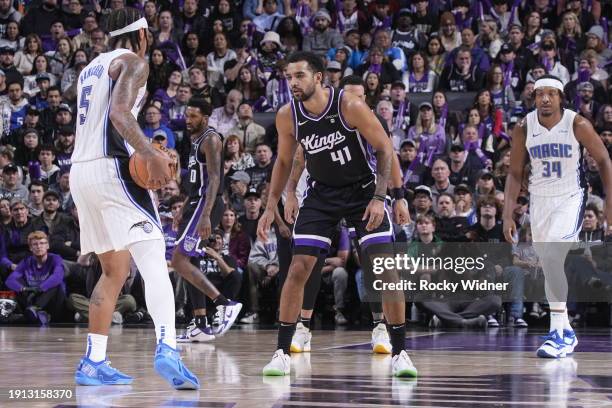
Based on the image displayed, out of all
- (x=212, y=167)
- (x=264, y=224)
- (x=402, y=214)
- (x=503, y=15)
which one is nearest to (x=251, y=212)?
(x=212, y=167)

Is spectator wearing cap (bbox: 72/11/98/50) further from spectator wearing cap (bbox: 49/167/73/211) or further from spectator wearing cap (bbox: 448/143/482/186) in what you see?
spectator wearing cap (bbox: 448/143/482/186)

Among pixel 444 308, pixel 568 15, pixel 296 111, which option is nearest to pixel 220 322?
pixel 444 308

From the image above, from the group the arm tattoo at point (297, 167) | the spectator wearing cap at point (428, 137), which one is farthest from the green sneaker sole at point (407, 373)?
the spectator wearing cap at point (428, 137)

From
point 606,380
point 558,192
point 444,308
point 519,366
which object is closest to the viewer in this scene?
point 606,380

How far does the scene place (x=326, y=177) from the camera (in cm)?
672

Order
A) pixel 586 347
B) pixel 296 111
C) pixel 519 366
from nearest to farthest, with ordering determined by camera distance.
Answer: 1. pixel 296 111
2. pixel 519 366
3. pixel 586 347

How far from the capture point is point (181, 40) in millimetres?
17297

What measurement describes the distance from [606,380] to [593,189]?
7.04 m

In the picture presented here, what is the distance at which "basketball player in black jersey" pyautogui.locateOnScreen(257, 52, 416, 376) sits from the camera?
251 inches

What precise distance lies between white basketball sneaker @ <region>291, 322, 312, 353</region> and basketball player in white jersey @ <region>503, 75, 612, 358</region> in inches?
68.2

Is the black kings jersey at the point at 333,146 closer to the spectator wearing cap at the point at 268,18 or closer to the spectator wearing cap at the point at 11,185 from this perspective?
the spectator wearing cap at the point at 11,185

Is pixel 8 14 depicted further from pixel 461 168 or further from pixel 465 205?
pixel 465 205

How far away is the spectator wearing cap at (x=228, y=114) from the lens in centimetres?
1502

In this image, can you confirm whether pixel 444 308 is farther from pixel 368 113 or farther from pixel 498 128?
pixel 368 113
